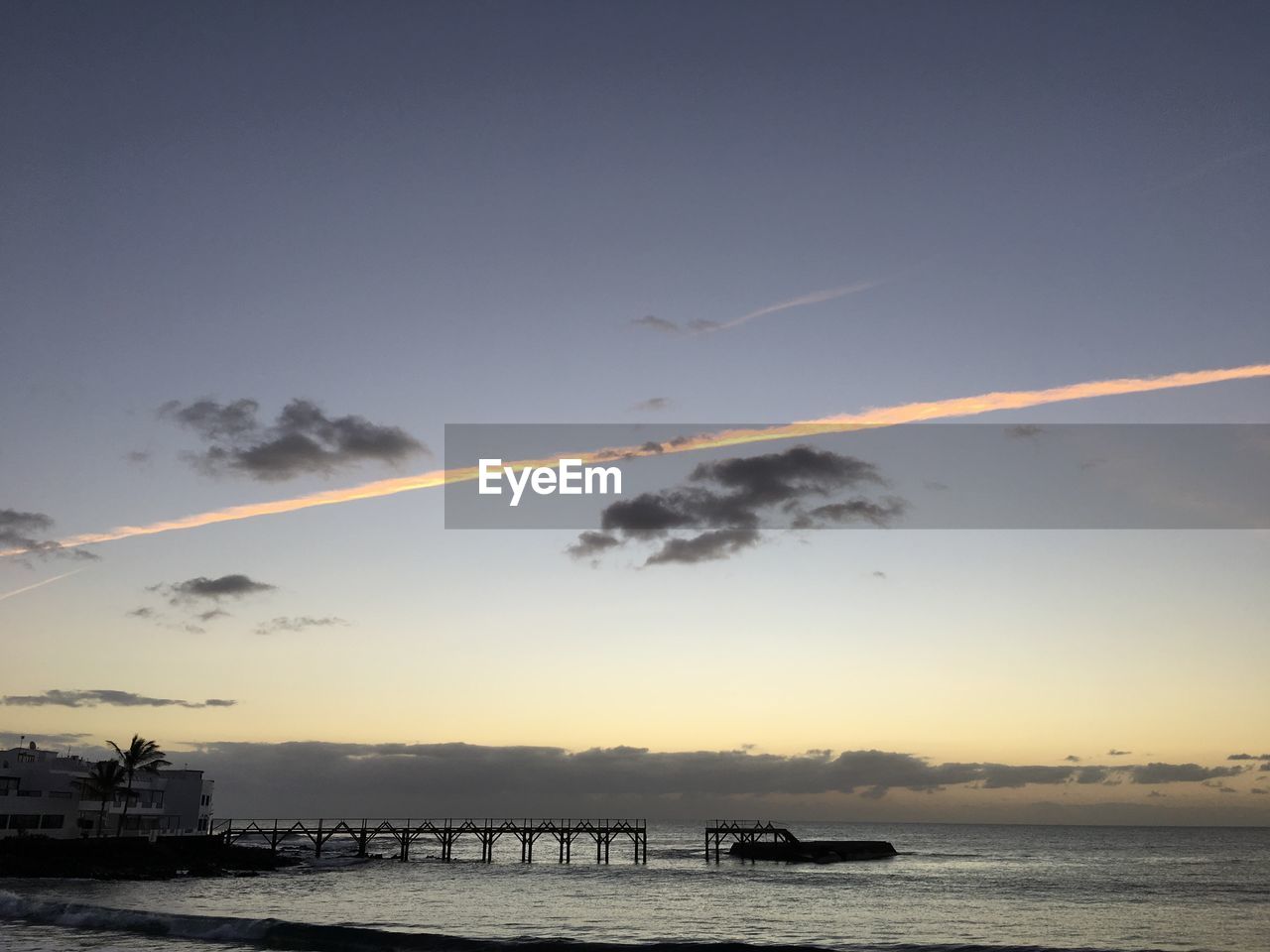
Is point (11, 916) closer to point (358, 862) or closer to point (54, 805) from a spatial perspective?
point (54, 805)

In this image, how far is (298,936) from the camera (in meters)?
42.7

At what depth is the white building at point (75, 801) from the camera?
7406 cm

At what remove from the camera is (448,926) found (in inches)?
2108

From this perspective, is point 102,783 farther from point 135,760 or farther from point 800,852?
point 800,852

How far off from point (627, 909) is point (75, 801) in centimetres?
4300

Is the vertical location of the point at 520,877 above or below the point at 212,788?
below

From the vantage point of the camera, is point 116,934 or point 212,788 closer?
point 116,934

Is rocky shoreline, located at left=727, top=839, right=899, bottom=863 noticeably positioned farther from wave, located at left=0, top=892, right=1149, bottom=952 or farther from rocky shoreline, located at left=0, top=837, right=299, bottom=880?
wave, located at left=0, top=892, right=1149, bottom=952

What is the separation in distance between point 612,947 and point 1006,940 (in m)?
22.6

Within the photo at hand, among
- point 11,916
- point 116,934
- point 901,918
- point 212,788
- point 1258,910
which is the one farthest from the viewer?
point 212,788

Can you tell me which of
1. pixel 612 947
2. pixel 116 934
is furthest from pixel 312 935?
pixel 612 947

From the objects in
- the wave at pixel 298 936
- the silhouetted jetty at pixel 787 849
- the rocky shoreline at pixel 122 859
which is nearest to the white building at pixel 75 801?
the rocky shoreline at pixel 122 859

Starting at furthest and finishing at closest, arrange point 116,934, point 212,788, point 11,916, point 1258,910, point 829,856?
1. point 829,856
2. point 212,788
3. point 1258,910
4. point 11,916
5. point 116,934

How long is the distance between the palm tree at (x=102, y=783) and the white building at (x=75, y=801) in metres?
0.20
